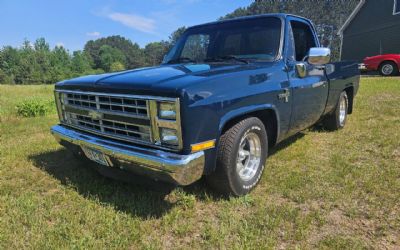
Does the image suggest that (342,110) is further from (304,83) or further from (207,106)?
(207,106)

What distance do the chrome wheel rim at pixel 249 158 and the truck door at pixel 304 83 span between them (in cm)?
72

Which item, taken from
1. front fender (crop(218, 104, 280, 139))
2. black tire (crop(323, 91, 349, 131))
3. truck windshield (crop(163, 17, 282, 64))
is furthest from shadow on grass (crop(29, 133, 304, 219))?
black tire (crop(323, 91, 349, 131))

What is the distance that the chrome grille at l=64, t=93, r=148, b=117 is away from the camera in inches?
111

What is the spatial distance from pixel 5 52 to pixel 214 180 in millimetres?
102765

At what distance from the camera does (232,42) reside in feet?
13.8

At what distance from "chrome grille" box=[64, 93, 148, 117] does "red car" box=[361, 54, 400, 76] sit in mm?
16257

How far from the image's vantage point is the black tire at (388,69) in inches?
625

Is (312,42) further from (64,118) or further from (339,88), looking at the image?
(64,118)

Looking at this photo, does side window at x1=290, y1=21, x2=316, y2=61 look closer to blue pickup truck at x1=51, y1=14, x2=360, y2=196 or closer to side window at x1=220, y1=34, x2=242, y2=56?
blue pickup truck at x1=51, y1=14, x2=360, y2=196

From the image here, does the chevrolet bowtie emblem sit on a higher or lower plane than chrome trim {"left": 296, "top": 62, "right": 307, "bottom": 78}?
lower

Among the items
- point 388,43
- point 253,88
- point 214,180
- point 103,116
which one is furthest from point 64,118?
point 388,43

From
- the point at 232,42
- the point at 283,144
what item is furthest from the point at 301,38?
the point at 283,144

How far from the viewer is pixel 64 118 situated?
12.6ft

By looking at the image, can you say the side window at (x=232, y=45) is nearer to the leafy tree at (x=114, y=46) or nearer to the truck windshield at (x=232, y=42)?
the truck windshield at (x=232, y=42)
